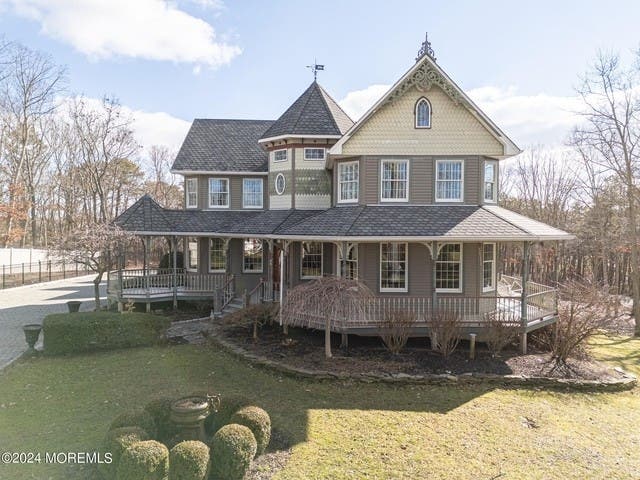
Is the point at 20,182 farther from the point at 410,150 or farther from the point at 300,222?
the point at 410,150

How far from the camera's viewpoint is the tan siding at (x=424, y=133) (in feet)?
49.2

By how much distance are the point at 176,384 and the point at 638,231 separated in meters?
24.0

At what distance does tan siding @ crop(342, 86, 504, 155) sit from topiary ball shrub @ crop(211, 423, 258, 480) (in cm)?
1086

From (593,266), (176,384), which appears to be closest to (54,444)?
(176,384)

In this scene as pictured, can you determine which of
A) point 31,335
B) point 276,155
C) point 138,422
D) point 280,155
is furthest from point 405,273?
point 31,335

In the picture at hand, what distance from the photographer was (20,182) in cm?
4050

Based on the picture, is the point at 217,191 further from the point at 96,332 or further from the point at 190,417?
Answer: the point at 190,417

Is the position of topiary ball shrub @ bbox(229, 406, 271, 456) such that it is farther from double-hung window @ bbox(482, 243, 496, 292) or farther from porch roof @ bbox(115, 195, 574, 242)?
double-hung window @ bbox(482, 243, 496, 292)

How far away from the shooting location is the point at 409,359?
40.8ft

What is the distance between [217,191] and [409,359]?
13732mm

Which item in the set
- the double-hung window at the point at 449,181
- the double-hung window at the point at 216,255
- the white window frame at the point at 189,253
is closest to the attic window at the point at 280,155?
the double-hung window at the point at 216,255

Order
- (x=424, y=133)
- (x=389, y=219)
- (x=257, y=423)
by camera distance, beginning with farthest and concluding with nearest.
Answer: (x=424, y=133), (x=389, y=219), (x=257, y=423)

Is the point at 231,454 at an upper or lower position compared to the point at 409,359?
upper

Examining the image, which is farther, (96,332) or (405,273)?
(405,273)
